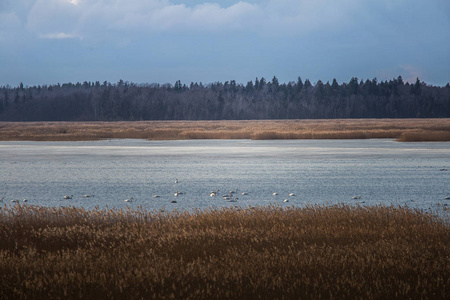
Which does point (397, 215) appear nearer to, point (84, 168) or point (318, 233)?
point (318, 233)

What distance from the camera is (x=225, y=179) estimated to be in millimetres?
22016

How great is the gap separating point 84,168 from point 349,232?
737 inches

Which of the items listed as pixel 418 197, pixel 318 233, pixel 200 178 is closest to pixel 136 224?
pixel 318 233

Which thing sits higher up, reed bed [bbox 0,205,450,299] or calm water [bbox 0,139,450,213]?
reed bed [bbox 0,205,450,299]

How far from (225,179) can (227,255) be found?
1299cm

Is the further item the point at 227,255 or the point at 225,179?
the point at 225,179

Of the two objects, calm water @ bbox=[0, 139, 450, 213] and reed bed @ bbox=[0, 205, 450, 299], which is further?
calm water @ bbox=[0, 139, 450, 213]

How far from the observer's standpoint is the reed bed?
7320 mm

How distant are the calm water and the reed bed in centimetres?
355

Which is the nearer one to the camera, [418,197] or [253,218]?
[253,218]

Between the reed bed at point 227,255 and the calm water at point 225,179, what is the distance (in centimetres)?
355

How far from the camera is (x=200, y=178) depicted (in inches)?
880

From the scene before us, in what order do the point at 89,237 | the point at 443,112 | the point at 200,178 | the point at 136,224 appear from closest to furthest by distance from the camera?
1. the point at 89,237
2. the point at 136,224
3. the point at 200,178
4. the point at 443,112

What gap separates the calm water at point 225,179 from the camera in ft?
54.5
